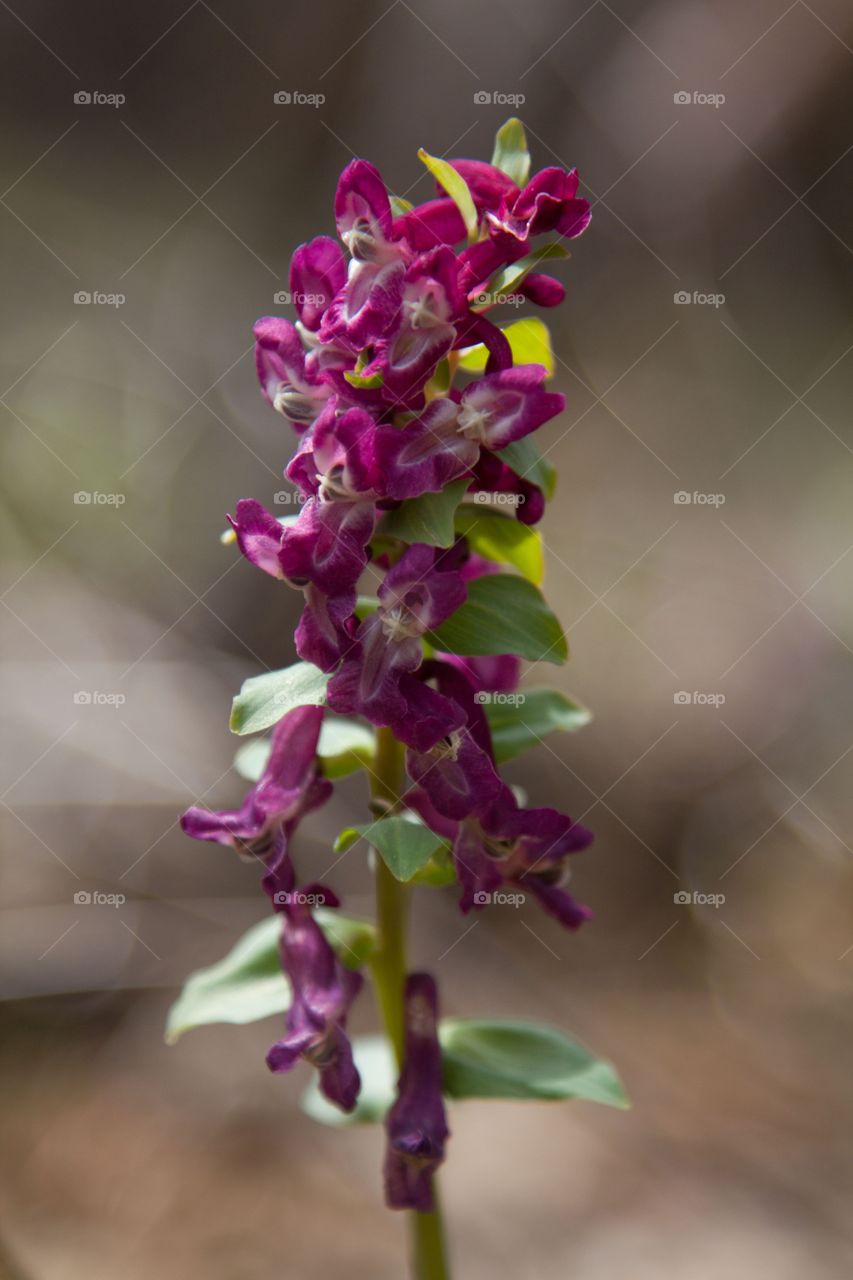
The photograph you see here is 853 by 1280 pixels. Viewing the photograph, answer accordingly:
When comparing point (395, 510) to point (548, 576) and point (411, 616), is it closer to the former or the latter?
point (411, 616)

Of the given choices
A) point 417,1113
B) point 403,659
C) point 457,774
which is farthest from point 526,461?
point 417,1113

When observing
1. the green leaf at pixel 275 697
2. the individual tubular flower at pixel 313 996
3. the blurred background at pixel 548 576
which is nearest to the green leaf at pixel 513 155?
the green leaf at pixel 275 697

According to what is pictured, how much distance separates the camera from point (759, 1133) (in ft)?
12.5

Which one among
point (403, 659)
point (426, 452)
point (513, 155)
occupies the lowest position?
point (403, 659)

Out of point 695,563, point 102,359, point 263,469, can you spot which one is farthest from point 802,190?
point 102,359

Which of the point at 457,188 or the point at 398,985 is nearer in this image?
the point at 457,188

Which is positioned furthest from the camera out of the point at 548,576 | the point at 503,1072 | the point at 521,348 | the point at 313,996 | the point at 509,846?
the point at 548,576

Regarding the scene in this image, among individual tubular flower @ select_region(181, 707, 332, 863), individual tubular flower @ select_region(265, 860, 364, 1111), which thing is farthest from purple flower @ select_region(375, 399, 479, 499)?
individual tubular flower @ select_region(265, 860, 364, 1111)

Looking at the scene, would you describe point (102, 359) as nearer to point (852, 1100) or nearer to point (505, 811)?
point (505, 811)

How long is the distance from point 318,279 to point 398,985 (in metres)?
1.35

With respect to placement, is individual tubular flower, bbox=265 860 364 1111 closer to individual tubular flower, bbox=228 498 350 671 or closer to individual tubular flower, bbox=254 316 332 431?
individual tubular flower, bbox=228 498 350 671

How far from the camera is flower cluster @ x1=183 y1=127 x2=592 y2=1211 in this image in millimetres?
1559

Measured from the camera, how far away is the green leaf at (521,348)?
6.08 ft

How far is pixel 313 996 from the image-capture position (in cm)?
180
